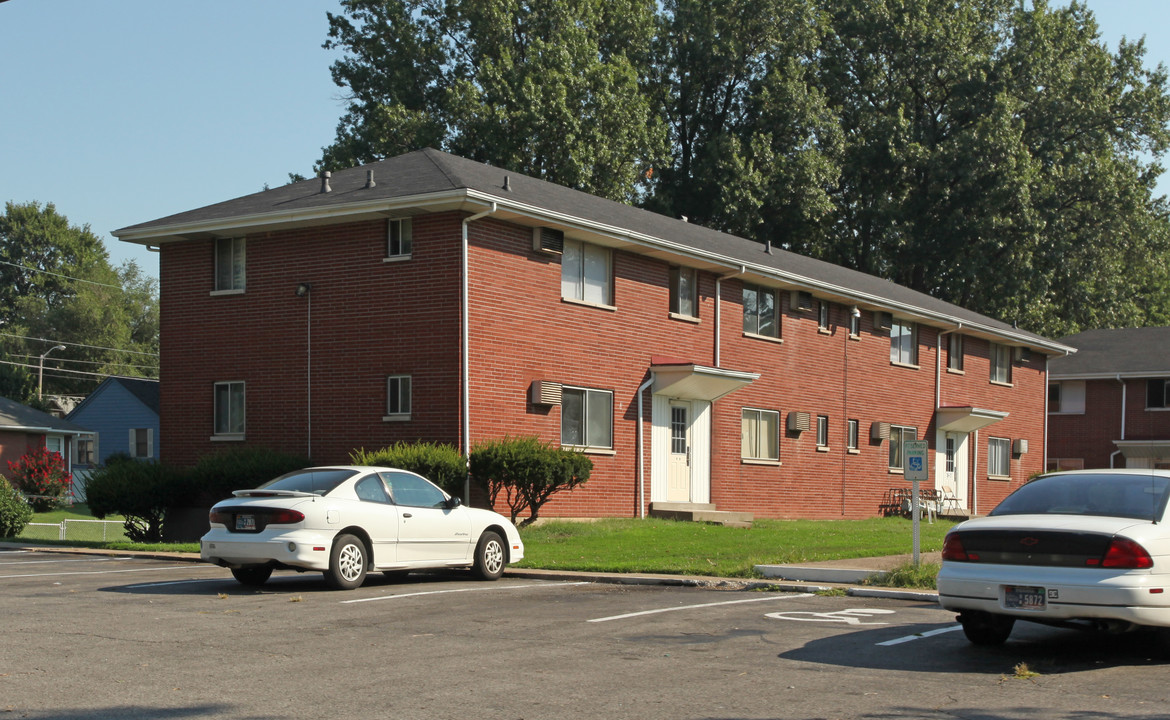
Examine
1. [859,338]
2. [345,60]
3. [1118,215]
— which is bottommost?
[859,338]

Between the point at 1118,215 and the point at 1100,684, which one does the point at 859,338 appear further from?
the point at 1100,684

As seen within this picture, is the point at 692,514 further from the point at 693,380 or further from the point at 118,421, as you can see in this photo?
the point at 118,421

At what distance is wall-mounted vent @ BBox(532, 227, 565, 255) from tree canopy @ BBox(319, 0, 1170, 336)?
2127cm

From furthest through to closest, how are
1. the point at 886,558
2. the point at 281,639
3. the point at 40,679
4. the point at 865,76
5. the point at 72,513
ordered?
1. the point at 865,76
2. the point at 72,513
3. the point at 886,558
4. the point at 281,639
5. the point at 40,679

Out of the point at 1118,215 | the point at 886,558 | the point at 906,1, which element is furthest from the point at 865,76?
the point at 886,558

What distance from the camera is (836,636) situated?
10.8m

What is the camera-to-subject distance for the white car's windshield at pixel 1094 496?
9.88 meters

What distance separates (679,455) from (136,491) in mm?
11068

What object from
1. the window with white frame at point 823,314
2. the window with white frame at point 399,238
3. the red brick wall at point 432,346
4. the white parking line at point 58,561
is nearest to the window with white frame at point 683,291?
the red brick wall at point 432,346

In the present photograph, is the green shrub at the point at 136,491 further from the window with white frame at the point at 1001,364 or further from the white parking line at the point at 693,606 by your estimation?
the window with white frame at the point at 1001,364

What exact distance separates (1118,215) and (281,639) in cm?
4693

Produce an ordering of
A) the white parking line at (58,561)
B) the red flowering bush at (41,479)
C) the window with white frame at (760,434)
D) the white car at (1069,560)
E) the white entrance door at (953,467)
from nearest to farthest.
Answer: the white car at (1069,560)
the white parking line at (58,561)
the window with white frame at (760,434)
the white entrance door at (953,467)
the red flowering bush at (41,479)

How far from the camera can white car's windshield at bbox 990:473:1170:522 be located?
9883 millimetres

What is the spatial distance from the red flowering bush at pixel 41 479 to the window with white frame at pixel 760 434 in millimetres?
22071
